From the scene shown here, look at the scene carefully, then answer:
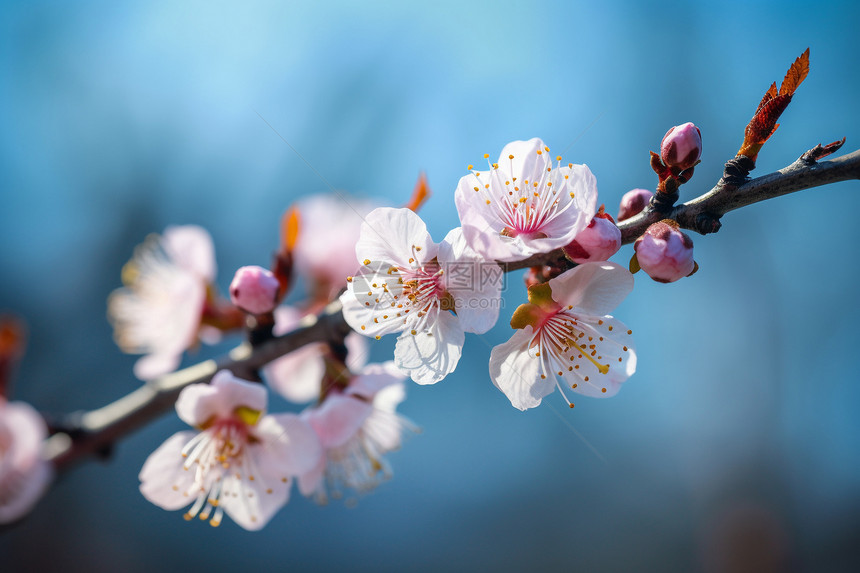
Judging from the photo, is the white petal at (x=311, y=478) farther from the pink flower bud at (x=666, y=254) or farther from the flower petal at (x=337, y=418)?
the pink flower bud at (x=666, y=254)

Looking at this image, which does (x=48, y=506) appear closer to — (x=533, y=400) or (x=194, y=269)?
(x=194, y=269)

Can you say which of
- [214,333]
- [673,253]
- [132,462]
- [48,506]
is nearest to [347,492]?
[214,333]

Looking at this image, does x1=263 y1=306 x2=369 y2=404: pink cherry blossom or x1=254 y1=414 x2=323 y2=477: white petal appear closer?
x1=254 y1=414 x2=323 y2=477: white petal

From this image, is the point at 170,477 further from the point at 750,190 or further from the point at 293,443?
the point at 750,190

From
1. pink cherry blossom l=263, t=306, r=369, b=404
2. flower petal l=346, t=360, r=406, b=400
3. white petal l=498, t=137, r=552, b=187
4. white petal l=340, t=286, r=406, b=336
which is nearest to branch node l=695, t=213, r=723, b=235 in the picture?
white petal l=498, t=137, r=552, b=187

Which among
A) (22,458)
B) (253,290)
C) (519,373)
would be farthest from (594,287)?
(22,458)

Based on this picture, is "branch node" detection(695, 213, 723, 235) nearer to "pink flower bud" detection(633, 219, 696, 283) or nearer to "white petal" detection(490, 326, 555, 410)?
"pink flower bud" detection(633, 219, 696, 283)

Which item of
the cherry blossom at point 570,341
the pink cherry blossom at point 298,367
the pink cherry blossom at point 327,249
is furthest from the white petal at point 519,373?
the pink cherry blossom at point 327,249
